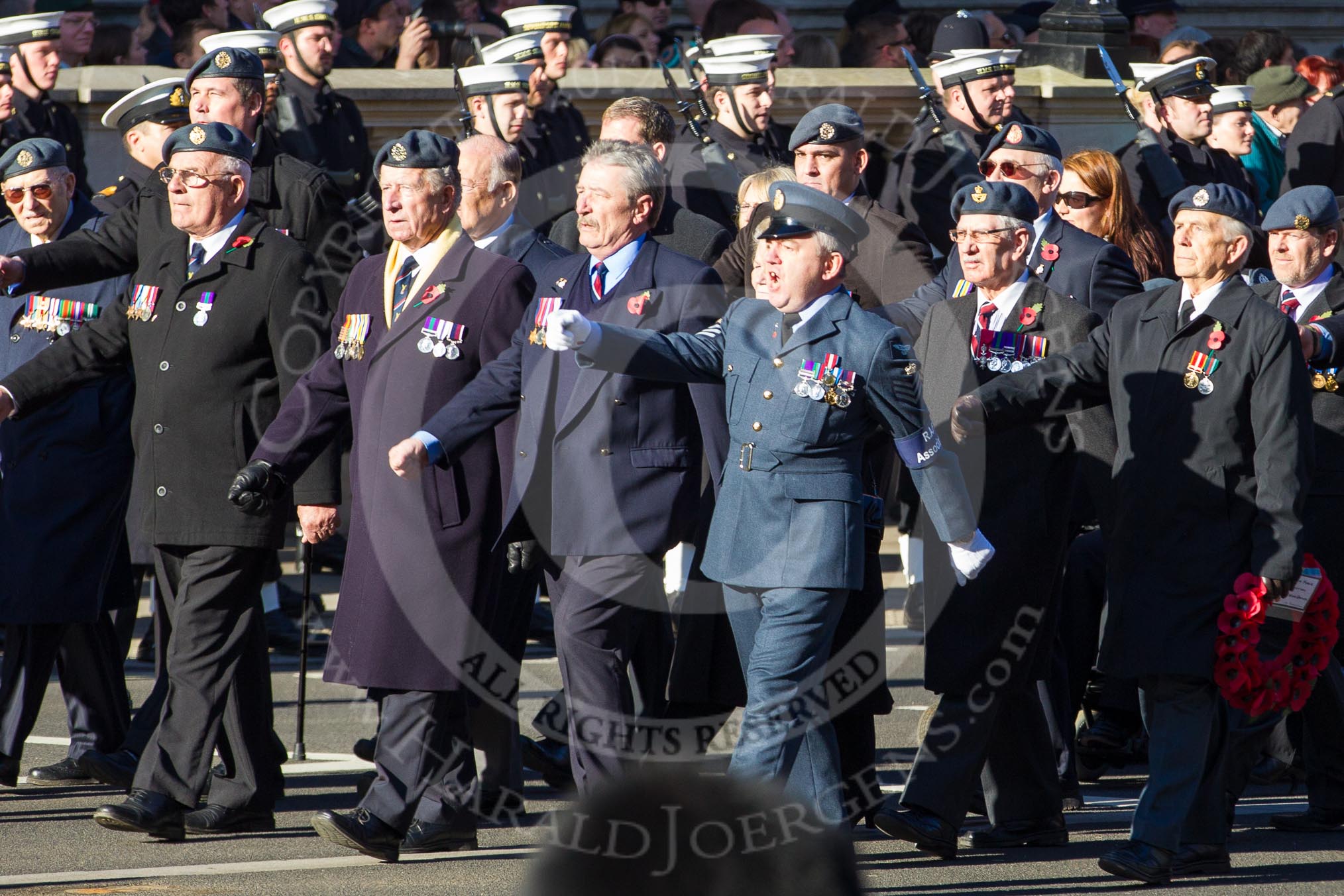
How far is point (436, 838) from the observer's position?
619 cm

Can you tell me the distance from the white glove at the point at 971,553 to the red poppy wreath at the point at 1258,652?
711 millimetres

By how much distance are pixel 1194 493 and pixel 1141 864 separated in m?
1.00

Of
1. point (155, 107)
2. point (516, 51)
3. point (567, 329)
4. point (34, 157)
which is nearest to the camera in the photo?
point (567, 329)

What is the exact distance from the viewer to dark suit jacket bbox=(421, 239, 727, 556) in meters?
5.93

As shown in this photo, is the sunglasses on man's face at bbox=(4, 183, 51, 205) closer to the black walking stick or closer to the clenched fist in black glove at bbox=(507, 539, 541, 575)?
the black walking stick

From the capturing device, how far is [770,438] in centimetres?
552

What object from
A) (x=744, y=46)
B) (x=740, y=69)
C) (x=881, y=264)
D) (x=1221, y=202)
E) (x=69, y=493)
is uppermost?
(x=744, y=46)

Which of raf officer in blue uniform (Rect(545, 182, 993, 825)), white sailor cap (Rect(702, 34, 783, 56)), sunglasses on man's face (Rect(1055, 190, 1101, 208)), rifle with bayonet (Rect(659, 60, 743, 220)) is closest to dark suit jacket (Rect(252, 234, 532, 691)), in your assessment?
raf officer in blue uniform (Rect(545, 182, 993, 825))

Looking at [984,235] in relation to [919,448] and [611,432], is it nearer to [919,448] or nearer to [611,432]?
[919,448]

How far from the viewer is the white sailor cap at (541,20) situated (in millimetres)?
10969

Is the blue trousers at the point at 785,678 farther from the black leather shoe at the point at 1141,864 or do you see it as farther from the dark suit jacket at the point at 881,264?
the dark suit jacket at the point at 881,264

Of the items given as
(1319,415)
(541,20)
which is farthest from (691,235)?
(541,20)

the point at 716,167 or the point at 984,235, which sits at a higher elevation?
the point at 716,167

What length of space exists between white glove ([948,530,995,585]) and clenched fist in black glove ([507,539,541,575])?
1.27 m
